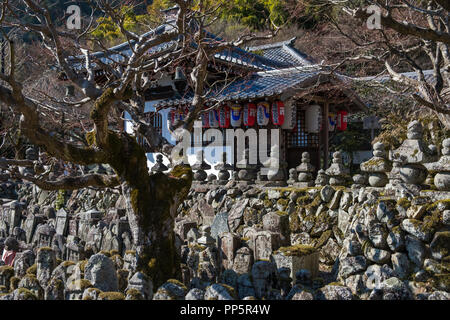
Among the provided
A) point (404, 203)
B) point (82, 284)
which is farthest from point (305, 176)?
point (82, 284)

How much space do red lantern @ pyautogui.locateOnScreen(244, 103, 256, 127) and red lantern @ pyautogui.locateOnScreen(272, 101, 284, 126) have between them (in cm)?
66

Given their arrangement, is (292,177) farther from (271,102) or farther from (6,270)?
(6,270)

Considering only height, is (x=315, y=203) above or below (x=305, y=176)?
below

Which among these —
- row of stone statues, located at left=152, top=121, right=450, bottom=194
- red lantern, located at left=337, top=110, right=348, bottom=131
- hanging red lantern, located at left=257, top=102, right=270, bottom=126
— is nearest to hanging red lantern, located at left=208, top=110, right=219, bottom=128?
hanging red lantern, located at left=257, top=102, right=270, bottom=126

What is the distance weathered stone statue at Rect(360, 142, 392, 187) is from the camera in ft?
21.4

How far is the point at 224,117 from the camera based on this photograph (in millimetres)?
12898

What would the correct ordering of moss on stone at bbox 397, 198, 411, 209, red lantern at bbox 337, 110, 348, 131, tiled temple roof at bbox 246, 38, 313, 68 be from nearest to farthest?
moss on stone at bbox 397, 198, 411, 209 → red lantern at bbox 337, 110, 348, 131 → tiled temple roof at bbox 246, 38, 313, 68

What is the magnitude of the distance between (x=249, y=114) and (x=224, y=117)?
0.98 metres

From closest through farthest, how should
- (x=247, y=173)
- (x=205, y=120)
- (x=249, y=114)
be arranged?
(x=247, y=173), (x=249, y=114), (x=205, y=120)

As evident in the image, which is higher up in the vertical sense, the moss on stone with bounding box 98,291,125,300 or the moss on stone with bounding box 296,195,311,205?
the moss on stone with bounding box 296,195,311,205

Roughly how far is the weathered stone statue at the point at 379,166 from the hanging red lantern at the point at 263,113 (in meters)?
5.66

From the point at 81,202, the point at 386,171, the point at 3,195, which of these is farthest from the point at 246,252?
the point at 3,195

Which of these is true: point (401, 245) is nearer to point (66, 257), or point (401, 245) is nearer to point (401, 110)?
point (66, 257)

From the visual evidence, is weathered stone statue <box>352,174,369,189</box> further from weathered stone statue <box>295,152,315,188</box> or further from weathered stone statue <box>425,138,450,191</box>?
weathered stone statue <box>425,138,450,191</box>
